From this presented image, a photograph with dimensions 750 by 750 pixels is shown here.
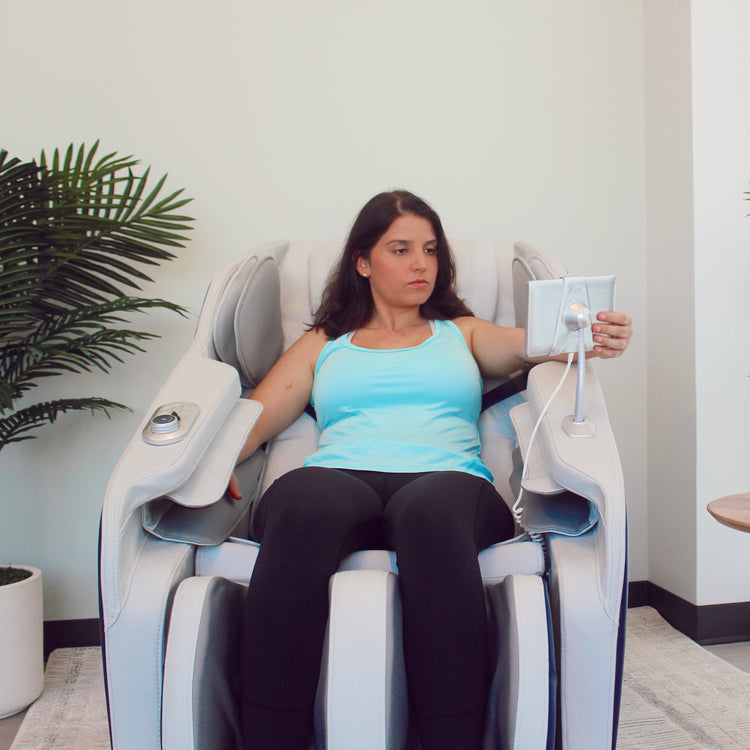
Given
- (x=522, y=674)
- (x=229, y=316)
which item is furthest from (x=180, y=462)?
(x=522, y=674)

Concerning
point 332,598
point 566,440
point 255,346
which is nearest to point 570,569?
point 566,440

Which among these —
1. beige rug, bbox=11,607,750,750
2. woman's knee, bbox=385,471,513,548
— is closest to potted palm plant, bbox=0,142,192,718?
beige rug, bbox=11,607,750,750

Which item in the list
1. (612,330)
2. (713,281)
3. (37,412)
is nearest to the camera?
(612,330)

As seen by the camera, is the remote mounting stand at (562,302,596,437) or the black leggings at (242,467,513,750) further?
the remote mounting stand at (562,302,596,437)

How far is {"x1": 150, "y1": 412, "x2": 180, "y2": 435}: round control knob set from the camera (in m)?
1.25

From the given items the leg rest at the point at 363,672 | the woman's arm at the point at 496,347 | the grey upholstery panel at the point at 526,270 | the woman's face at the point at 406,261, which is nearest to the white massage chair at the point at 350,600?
the leg rest at the point at 363,672

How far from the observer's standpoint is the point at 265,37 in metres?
2.27

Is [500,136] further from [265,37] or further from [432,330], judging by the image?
[432,330]

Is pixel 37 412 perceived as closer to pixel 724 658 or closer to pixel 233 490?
pixel 233 490

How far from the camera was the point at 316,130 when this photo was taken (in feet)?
7.52

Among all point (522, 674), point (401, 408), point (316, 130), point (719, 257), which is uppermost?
point (316, 130)

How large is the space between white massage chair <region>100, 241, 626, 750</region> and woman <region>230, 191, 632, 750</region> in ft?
0.15

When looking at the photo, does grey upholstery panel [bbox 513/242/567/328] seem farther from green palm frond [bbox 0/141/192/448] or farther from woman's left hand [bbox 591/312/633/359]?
green palm frond [bbox 0/141/192/448]

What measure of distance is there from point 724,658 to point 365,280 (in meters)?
1.38
